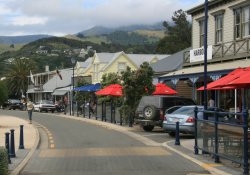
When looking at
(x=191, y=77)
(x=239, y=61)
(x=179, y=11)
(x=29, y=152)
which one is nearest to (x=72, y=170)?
(x=29, y=152)

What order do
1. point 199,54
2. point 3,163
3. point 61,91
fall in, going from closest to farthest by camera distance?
point 3,163 < point 199,54 < point 61,91

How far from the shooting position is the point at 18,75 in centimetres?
10225

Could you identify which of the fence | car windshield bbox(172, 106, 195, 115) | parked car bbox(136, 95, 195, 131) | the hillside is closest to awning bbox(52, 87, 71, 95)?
the fence

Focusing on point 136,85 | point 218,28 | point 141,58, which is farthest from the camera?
point 141,58

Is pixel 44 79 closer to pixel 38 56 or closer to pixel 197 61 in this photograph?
pixel 38 56

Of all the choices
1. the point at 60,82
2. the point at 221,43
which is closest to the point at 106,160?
the point at 221,43

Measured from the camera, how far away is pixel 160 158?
47.9 ft

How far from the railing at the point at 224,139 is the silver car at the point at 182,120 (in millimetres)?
5957

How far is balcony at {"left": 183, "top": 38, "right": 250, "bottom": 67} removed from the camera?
2662 cm

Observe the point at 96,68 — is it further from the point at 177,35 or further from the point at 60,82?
the point at 177,35

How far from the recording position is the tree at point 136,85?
28.7 metres

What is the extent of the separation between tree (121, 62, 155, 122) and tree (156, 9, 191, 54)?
58601 mm

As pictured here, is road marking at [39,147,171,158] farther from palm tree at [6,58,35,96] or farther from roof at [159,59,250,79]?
palm tree at [6,58,35,96]

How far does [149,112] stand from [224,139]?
12757 millimetres
